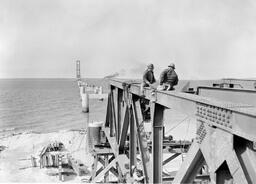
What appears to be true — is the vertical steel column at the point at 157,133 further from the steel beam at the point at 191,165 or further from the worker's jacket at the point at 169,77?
the steel beam at the point at 191,165

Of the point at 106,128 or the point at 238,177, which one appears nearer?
the point at 238,177

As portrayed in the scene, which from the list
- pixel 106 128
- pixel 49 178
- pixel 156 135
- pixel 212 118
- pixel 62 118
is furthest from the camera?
pixel 62 118

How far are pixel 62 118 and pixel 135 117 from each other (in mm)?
49712

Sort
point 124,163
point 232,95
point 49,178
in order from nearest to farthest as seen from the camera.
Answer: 1. point 232,95
2. point 124,163
3. point 49,178

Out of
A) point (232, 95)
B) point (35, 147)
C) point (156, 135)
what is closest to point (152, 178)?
point (156, 135)

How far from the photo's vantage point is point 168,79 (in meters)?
6.78

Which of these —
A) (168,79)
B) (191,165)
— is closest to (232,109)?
(191,165)

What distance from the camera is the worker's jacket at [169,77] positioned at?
6727 millimetres

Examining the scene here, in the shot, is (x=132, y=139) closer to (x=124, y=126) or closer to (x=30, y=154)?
(x=124, y=126)

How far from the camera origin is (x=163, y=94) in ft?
19.4

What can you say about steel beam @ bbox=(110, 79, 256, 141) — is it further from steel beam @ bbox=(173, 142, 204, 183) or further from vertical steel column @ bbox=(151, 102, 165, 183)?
vertical steel column @ bbox=(151, 102, 165, 183)

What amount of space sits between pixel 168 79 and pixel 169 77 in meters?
0.08

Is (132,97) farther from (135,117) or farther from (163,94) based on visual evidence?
(163,94)

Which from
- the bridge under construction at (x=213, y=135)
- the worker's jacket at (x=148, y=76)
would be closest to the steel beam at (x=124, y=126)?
the bridge under construction at (x=213, y=135)
